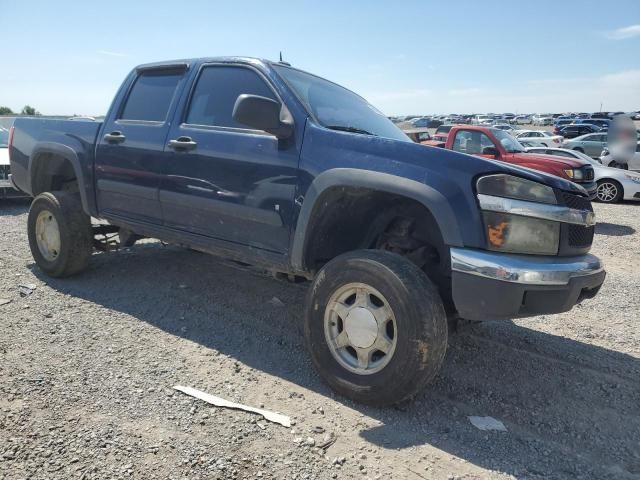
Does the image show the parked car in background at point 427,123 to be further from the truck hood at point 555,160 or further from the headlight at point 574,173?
the headlight at point 574,173

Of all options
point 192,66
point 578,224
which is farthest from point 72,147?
point 578,224

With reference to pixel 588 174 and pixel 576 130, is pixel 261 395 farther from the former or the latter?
pixel 576 130

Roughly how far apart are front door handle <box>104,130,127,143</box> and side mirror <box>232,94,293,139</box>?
1637mm

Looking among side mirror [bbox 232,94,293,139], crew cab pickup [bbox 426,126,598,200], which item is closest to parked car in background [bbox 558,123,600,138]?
crew cab pickup [bbox 426,126,598,200]

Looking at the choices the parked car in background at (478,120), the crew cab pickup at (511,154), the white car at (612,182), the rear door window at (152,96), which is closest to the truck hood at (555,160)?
the crew cab pickup at (511,154)

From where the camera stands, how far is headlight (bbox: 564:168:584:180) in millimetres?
9729

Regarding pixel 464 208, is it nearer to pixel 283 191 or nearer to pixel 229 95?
pixel 283 191

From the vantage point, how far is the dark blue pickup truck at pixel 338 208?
109 inches

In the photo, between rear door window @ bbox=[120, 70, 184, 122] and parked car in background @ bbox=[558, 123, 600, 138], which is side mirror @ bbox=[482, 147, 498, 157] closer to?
rear door window @ bbox=[120, 70, 184, 122]

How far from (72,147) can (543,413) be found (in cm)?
448

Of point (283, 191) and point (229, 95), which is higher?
point (229, 95)

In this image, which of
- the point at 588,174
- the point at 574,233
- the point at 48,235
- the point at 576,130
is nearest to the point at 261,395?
the point at 574,233

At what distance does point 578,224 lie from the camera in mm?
2928

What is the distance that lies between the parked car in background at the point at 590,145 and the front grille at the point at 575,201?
2231cm
